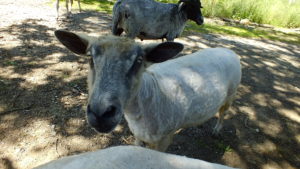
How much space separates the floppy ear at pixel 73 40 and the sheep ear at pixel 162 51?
2.45ft

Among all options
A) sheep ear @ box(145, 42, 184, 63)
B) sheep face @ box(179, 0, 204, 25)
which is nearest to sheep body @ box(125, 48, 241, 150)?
sheep ear @ box(145, 42, 184, 63)

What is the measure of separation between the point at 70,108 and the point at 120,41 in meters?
2.95

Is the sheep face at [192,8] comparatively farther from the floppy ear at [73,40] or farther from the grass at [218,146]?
the floppy ear at [73,40]

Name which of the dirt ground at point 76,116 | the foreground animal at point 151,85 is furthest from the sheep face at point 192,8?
the foreground animal at point 151,85

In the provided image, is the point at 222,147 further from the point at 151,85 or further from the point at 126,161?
the point at 126,161

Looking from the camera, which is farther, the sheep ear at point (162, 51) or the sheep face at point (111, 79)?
the sheep ear at point (162, 51)

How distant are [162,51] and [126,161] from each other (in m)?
1.55

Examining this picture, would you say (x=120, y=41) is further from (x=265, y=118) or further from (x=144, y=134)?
(x=265, y=118)

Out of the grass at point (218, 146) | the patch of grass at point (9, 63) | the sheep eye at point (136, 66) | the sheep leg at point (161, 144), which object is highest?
the sheep eye at point (136, 66)

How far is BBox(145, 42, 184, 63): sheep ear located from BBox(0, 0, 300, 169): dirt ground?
2163mm

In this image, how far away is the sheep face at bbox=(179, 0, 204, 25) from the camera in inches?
290

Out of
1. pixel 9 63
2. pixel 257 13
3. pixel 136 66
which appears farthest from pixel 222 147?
pixel 257 13

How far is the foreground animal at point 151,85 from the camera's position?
88.0 inches

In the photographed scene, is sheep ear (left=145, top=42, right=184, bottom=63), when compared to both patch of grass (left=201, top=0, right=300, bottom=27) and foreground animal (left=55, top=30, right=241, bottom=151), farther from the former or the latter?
patch of grass (left=201, top=0, right=300, bottom=27)
